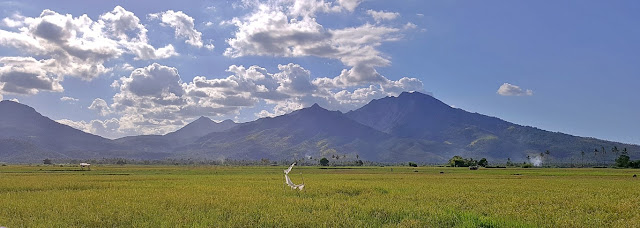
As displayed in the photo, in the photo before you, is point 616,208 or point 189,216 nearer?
point 189,216

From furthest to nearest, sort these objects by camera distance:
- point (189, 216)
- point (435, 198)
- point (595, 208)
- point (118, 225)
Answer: point (435, 198) < point (595, 208) < point (189, 216) < point (118, 225)

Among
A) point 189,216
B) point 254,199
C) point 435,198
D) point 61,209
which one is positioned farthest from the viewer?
point 435,198

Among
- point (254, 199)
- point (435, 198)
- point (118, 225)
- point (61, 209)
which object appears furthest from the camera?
point (435, 198)

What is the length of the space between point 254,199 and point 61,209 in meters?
10.2

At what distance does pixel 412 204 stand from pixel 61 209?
720 inches

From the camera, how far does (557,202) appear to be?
92.4ft

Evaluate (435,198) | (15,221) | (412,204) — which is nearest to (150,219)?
(15,221)

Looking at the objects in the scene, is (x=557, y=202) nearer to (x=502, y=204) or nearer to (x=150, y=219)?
(x=502, y=204)

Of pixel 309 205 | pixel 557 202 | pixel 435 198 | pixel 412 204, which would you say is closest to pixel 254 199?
pixel 309 205

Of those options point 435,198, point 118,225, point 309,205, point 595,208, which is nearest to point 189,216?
point 118,225

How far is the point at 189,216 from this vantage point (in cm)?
2108

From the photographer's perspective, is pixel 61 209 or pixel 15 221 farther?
pixel 61 209

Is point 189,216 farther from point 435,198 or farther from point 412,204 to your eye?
point 435,198

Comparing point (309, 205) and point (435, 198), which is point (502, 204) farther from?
point (309, 205)
